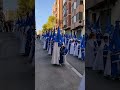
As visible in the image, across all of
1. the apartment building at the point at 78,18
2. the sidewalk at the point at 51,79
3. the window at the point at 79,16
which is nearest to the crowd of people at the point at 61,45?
the apartment building at the point at 78,18

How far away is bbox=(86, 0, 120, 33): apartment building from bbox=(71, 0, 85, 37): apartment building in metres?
0.08

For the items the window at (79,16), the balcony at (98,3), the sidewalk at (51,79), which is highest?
the balcony at (98,3)

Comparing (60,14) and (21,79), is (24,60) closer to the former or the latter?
(21,79)

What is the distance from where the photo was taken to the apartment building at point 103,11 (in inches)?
119

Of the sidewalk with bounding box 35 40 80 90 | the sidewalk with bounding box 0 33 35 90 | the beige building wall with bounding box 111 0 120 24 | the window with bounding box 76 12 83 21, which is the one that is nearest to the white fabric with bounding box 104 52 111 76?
the beige building wall with bounding box 111 0 120 24

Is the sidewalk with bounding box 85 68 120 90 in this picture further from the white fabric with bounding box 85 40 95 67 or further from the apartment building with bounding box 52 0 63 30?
the apartment building with bounding box 52 0 63 30

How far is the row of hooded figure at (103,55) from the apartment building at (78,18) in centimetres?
14

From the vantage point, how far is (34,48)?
322 centimetres

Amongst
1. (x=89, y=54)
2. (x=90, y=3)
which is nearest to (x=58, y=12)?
(x=90, y=3)

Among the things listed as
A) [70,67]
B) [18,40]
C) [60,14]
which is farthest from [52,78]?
[18,40]

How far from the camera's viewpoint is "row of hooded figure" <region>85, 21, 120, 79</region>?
320 centimetres

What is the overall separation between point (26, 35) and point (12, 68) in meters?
0.40

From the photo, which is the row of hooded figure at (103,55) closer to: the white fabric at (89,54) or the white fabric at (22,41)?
the white fabric at (89,54)

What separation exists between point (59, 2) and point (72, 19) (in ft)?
1.58
